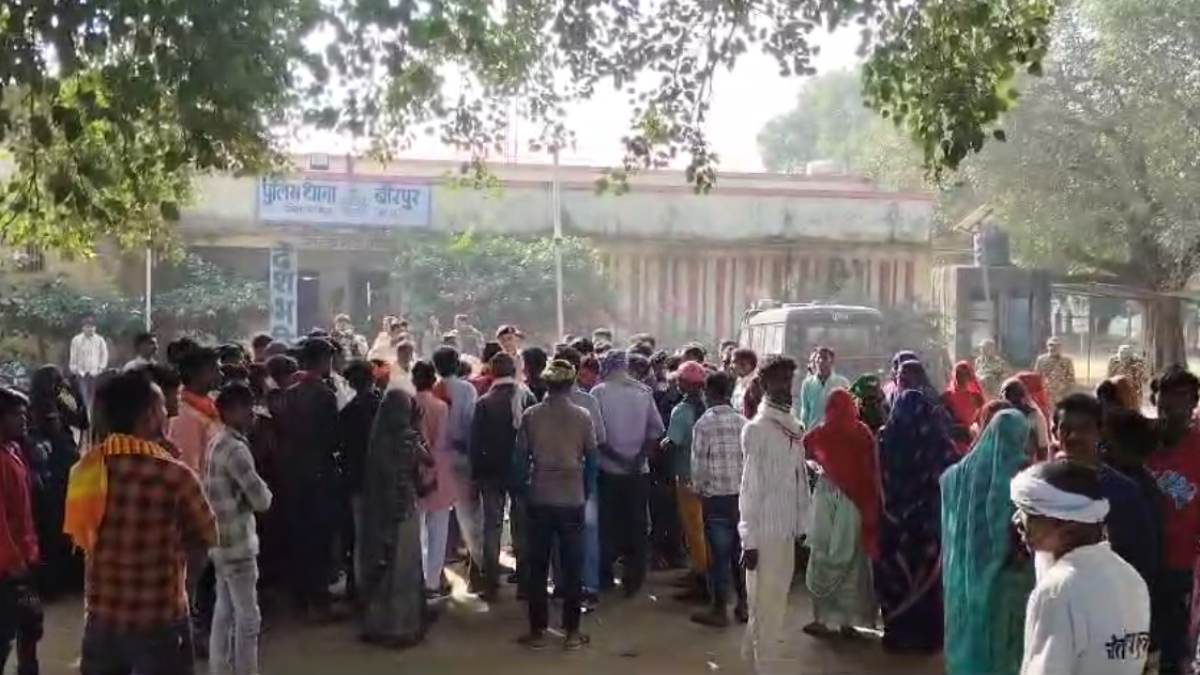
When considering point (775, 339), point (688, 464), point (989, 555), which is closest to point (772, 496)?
point (989, 555)

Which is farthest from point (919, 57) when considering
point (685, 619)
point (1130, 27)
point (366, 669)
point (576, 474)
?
point (1130, 27)

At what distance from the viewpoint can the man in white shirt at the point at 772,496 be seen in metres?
6.56

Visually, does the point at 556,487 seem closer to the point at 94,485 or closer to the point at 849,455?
the point at 849,455

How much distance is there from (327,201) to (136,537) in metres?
18.3

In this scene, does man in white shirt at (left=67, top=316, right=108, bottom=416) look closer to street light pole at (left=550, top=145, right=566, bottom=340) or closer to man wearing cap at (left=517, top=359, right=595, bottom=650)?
street light pole at (left=550, top=145, right=566, bottom=340)

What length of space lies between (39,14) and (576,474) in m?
3.72

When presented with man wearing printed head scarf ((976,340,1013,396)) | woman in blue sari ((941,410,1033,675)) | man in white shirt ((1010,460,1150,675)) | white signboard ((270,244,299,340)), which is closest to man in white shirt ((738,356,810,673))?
woman in blue sari ((941,410,1033,675))

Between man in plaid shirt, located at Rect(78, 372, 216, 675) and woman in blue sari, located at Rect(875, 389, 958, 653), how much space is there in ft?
13.4

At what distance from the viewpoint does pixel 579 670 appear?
707 centimetres

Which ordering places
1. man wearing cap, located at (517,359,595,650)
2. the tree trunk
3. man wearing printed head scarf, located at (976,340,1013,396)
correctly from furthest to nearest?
the tree trunk < man wearing printed head scarf, located at (976,340,1013,396) < man wearing cap, located at (517,359,595,650)

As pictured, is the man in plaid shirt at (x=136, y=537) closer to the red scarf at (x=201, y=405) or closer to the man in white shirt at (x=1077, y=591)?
the red scarf at (x=201, y=405)

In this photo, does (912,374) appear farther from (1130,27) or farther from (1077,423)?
(1130,27)

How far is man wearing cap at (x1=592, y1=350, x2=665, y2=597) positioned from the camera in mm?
8414

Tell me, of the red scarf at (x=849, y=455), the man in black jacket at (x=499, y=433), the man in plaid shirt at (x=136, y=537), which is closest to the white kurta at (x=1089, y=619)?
the man in plaid shirt at (x=136, y=537)
